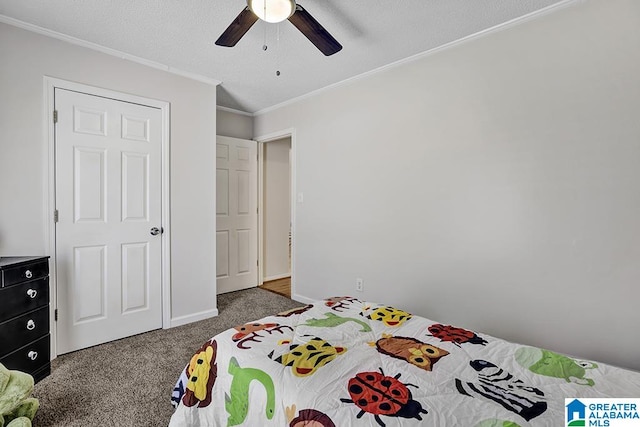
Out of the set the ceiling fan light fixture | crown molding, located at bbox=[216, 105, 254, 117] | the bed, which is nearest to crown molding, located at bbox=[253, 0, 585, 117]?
crown molding, located at bbox=[216, 105, 254, 117]

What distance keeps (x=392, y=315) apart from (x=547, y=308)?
1148mm

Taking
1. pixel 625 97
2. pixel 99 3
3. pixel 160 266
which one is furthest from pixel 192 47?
pixel 625 97

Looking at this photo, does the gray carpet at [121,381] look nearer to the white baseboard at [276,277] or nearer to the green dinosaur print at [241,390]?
the green dinosaur print at [241,390]

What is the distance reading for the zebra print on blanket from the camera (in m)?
0.97

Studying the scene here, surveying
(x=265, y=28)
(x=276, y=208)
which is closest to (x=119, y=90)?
(x=265, y=28)

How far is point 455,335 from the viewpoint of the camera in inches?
59.7

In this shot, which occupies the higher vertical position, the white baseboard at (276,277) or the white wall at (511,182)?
the white wall at (511,182)

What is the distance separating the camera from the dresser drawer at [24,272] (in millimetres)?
1898

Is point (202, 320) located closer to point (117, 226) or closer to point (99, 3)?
point (117, 226)

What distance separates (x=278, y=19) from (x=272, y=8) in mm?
83

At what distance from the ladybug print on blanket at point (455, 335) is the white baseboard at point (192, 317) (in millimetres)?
2455

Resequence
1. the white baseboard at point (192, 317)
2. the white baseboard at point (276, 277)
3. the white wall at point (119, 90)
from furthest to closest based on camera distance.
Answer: the white baseboard at point (276, 277), the white baseboard at point (192, 317), the white wall at point (119, 90)

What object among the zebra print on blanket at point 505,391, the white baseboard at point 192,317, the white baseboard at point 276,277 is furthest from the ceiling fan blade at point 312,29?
the white baseboard at point 276,277

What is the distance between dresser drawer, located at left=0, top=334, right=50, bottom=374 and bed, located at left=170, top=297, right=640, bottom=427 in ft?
3.92
